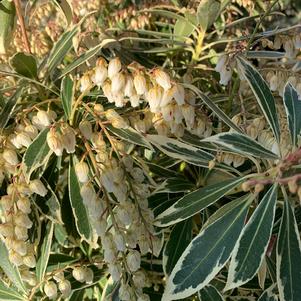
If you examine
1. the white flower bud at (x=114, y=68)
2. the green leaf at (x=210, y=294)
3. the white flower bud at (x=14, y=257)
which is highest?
the white flower bud at (x=114, y=68)

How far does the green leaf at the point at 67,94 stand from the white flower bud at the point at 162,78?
0.23 m

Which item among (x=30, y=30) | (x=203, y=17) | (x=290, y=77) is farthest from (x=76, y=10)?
(x=290, y=77)

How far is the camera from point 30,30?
2059 mm

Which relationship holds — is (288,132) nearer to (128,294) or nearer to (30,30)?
(128,294)

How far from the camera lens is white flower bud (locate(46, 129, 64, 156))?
1164 mm

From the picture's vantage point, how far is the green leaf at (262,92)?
4.15 ft

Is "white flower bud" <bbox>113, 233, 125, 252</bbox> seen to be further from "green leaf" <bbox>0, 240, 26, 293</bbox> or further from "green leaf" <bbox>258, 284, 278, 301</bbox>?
"green leaf" <bbox>258, 284, 278, 301</bbox>

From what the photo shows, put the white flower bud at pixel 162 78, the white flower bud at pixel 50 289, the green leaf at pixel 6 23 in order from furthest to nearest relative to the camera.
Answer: the green leaf at pixel 6 23, the white flower bud at pixel 50 289, the white flower bud at pixel 162 78

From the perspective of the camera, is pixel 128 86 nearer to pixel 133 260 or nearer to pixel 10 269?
pixel 133 260

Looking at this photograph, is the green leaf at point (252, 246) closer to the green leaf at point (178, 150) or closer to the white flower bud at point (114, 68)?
the green leaf at point (178, 150)

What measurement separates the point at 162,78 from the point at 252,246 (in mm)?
389

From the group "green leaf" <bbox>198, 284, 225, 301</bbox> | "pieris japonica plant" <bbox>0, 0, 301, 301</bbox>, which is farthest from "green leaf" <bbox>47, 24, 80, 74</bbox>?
"green leaf" <bbox>198, 284, 225, 301</bbox>

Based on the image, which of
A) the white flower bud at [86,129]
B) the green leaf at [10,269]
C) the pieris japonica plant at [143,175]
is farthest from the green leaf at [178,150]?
the green leaf at [10,269]

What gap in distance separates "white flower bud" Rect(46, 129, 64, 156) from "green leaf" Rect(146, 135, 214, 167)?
21 centimetres
